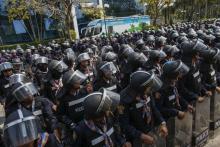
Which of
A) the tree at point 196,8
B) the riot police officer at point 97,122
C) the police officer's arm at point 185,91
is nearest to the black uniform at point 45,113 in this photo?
the riot police officer at point 97,122

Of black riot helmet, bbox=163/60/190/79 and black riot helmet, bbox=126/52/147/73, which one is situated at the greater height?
black riot helmet, bbox=163/60/190/79

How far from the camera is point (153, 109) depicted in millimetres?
4746

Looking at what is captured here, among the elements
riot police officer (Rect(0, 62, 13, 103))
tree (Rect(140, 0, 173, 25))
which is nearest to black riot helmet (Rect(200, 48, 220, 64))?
riot police officer (Rect(0, 62, 13, 103))

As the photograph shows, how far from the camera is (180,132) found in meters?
5.31

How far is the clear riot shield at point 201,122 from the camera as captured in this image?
229 inches

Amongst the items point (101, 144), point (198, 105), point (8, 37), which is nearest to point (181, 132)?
point (198, 105)

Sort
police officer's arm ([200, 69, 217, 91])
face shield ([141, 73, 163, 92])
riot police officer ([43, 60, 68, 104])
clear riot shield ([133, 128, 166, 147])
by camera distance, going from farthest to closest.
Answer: riot police officer ([43, 60, 68, 104]) < police officer's arm ([200, 69, 217, 91]) < clear riot shield ([133, 128, 166, 147]) < face shield ([141, 73, 163, 92])

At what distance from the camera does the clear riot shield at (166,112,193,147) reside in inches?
201

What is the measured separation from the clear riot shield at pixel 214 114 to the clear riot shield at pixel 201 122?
22cm

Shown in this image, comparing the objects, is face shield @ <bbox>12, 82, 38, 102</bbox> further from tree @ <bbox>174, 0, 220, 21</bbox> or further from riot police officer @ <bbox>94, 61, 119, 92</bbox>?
tree @ <bbox>174, 0, 220, 21</bbox>

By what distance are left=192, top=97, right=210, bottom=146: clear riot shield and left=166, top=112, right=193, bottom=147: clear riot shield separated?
216mm

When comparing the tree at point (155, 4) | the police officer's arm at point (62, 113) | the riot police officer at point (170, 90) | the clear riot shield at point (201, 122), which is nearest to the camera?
the riot police officer at point (170, 90)

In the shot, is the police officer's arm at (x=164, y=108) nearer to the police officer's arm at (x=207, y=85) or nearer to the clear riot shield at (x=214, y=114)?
the police officer's arm at (x=207, y=85)

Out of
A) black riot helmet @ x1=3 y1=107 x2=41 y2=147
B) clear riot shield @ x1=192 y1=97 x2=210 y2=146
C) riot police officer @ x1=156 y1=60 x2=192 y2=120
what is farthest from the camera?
clear riot shield @ x1=192 y1=97 x2=210 y2=146
